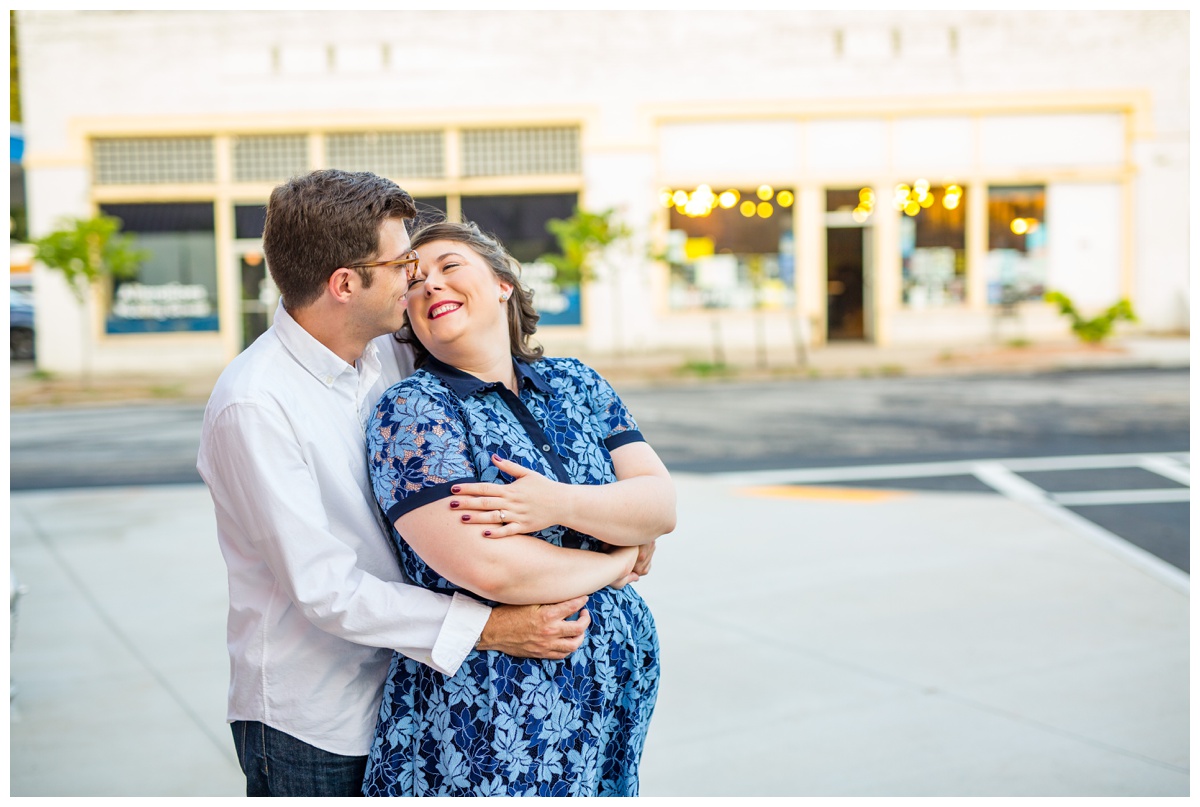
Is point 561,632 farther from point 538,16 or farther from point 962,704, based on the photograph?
point 538,16

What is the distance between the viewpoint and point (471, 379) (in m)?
2.29

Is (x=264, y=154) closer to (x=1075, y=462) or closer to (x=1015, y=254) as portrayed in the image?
(x=1015, y=254)

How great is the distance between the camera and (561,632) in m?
2.18

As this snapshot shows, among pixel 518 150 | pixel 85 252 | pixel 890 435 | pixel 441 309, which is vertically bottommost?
pixel 890 435

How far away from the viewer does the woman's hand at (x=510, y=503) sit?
2.08 metres

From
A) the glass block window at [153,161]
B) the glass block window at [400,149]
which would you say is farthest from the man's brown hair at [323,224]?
the glass block window at [153,161]

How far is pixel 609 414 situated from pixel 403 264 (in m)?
0.59

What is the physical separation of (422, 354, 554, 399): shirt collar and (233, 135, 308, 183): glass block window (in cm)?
2017

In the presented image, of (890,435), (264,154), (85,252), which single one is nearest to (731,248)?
(264,154)

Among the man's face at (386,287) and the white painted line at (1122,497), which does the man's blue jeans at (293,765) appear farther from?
the white painted line at (1122,497)

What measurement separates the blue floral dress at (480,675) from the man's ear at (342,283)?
0.20 m

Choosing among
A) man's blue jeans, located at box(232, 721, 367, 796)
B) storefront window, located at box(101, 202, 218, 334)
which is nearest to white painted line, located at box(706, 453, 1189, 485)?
man's blue jeans, located at box(232, 721, 367, 796)

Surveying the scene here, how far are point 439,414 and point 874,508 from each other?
671 centimetres

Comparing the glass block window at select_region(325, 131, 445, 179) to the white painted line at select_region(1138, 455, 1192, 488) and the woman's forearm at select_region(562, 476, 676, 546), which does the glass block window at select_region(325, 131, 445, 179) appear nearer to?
the white painted line at select_region(1138, 455, 1192, 488)
